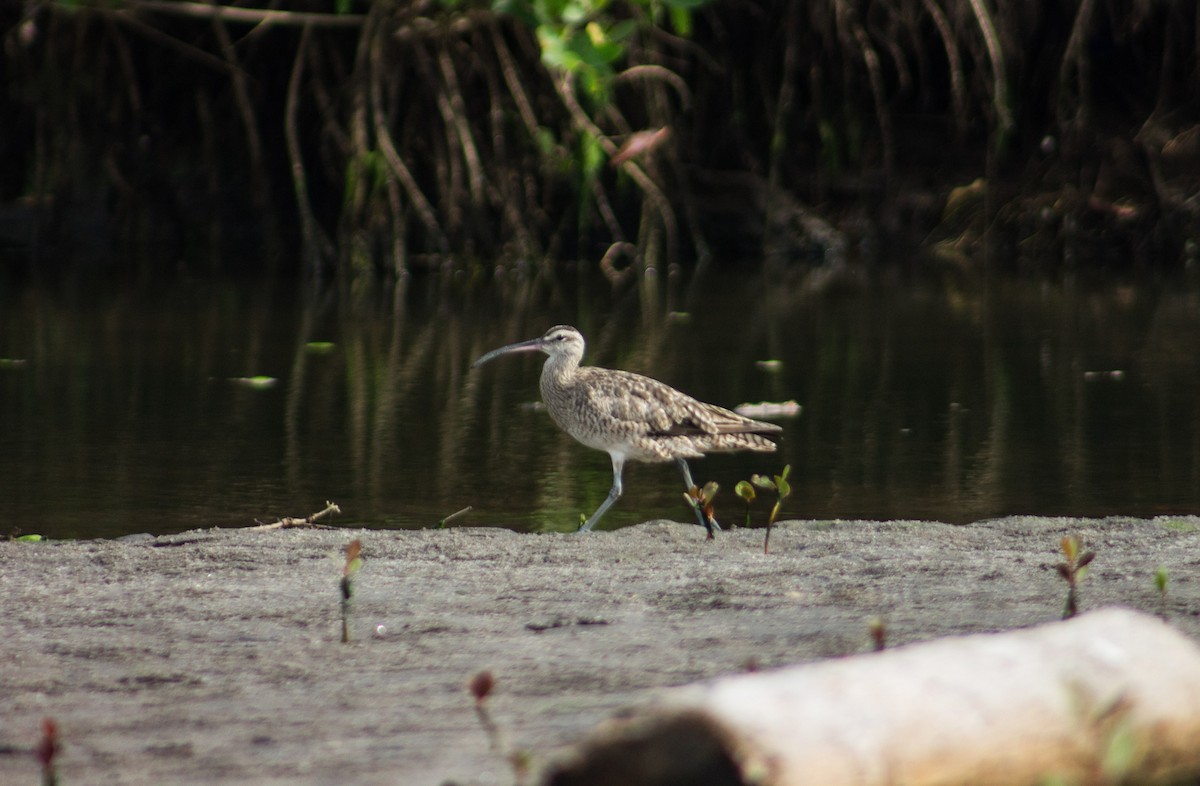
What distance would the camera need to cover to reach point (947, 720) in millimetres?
2516

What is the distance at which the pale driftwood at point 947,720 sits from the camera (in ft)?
7.66

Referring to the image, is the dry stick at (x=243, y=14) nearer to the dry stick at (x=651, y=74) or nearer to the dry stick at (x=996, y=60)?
the dry stick at (x=651, y=74)

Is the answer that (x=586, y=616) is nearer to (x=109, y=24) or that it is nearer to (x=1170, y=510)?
(x=1170, y=510)

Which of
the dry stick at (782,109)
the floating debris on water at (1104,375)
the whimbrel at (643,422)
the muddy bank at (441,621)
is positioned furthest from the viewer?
the dry stick at (782,109)

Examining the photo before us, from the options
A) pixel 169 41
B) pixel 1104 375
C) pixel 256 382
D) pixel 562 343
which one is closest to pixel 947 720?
pixel 562 343

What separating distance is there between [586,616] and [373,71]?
29.1ft

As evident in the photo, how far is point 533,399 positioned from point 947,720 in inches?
231

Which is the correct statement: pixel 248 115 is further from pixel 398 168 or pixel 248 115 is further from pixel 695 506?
pixel 695 506

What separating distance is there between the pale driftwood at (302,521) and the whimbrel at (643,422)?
938 millimetres

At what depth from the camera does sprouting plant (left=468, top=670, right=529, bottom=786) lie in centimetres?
244

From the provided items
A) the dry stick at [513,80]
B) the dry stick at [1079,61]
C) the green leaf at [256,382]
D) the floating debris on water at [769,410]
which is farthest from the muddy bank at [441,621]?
the dry stick at [1079,61]

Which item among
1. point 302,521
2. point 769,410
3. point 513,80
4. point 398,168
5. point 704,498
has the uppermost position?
point 513,80

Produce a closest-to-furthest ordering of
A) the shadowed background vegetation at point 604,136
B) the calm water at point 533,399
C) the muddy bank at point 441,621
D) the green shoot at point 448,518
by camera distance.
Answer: the muddy bank at point 441,621 < the green shoot at point 448,518 < the calm water at point 533,399 < the shadowed background vegetation at point 604,136

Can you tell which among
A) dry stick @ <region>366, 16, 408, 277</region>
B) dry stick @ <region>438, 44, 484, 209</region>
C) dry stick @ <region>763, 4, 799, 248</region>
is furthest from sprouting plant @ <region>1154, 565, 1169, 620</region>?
dry stick @ <region>763, 4, 799, 248</region>
